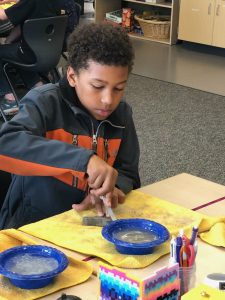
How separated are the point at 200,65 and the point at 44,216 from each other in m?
4.25

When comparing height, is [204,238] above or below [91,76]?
below

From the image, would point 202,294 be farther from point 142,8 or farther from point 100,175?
point 142,8

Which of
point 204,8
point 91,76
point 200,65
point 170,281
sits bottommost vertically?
point 200,65

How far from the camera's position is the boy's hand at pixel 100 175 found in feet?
4.01

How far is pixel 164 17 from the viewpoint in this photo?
6.59 m

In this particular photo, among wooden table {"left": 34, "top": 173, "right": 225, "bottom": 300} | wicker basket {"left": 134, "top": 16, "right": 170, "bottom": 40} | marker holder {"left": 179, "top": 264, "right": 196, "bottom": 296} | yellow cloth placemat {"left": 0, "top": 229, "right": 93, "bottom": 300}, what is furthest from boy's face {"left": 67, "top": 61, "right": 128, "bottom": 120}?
wicker basket {"left": 134, "top": 16, "right": 170, "bottom": 40}

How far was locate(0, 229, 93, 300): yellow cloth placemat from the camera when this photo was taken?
38.1 inches

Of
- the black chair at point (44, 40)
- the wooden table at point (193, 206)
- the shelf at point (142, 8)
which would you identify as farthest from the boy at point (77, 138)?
the shelf at point (142, 8)

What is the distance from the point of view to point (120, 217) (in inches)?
52.0

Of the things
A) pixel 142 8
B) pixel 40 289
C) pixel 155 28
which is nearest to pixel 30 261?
pixel 40 289

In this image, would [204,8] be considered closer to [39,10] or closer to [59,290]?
[39,10]

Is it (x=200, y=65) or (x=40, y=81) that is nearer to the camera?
(x=40, y=81)

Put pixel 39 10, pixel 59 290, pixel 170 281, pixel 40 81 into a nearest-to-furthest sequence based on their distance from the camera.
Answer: pixel 170 281 → pixel 59 290 → pixel 39 10 → pixel 40 81

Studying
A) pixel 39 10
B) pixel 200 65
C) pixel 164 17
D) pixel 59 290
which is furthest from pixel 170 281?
pixel 164 17
